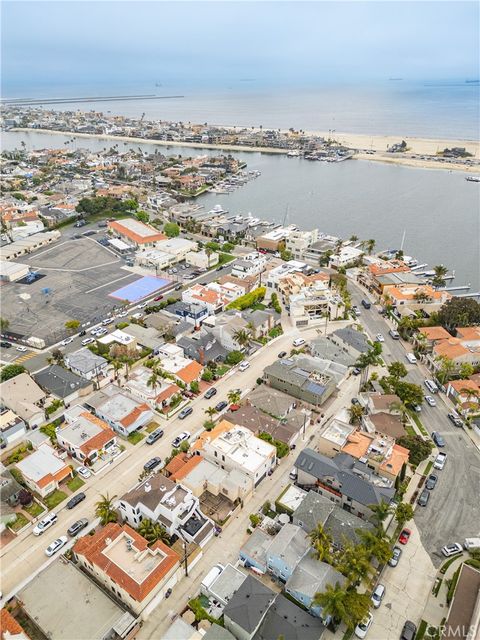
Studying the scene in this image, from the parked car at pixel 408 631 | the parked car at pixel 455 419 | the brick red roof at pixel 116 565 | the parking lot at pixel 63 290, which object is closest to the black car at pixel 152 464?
the brick red roof at pixel 116 565

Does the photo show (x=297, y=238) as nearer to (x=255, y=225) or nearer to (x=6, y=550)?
(x=255, y=225)

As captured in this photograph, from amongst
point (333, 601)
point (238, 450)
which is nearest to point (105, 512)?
point (238, 450)

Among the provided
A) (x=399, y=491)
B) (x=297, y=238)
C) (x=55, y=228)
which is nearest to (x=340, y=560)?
(x=399, y=491)

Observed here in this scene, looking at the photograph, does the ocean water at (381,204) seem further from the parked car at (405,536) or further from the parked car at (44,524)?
the parked car at (44,524)

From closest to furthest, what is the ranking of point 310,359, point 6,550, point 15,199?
point 6,550
point 310,359
point 15,199

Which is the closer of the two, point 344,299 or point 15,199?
point 344,299

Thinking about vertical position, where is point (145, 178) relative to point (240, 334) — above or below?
above

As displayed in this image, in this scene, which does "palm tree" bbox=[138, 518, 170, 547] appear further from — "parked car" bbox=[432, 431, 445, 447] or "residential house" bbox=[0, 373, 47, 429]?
"parked car" bbox=[432, 431, 445, 447]
